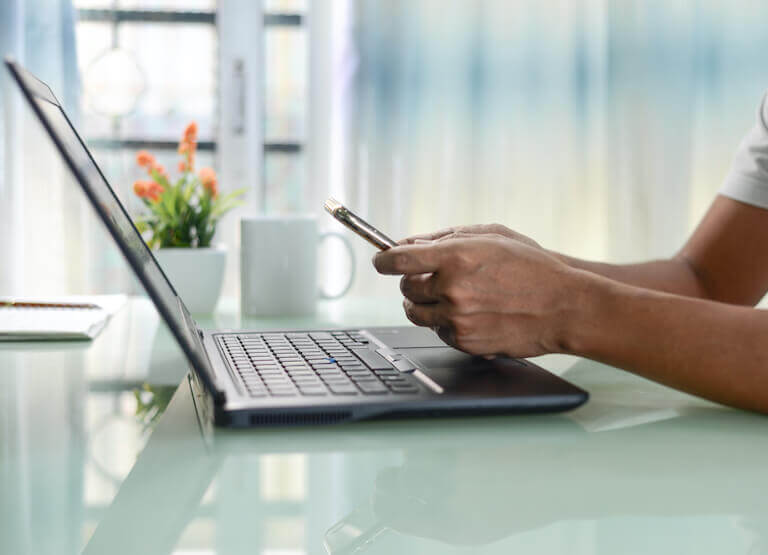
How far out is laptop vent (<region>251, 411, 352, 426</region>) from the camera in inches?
21.5

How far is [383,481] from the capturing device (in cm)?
47

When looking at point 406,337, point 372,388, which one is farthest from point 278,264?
point 372,388

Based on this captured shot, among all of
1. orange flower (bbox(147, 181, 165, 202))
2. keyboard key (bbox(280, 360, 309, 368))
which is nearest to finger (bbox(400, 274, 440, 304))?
keyboard key (bbox(280, 360, 309, 368))

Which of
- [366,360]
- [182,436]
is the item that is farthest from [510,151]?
[182,436]

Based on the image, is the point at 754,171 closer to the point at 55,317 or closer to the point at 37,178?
the point at 55,317

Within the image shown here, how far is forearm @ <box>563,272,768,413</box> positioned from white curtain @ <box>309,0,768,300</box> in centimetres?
182

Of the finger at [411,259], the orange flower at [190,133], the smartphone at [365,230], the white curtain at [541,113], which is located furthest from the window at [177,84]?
the finger at [411,259]

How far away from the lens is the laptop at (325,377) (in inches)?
19.9

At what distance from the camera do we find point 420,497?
0.45 metres

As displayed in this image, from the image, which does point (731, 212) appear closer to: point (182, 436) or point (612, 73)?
point (182, 436)

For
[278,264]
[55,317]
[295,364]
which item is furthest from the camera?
[278,264]

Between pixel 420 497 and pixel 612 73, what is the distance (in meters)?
2.35

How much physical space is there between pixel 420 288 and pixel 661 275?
2.00 ft

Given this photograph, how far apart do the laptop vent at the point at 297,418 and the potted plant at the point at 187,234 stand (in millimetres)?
664
